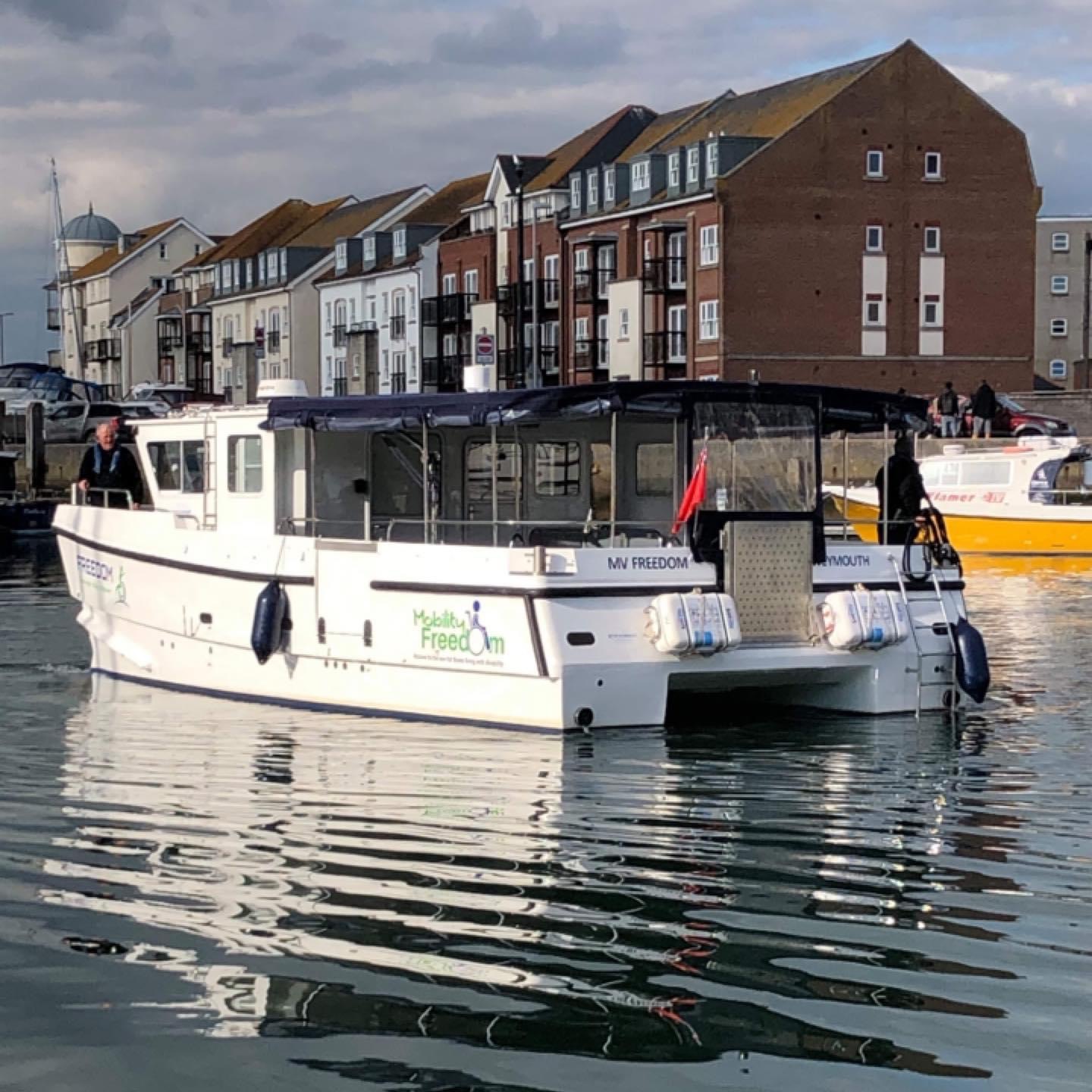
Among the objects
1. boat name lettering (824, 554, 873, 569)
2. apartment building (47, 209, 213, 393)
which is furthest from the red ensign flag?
apartment building (47, 209, 213, 393)

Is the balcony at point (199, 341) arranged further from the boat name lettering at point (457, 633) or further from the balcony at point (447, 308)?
the boat name lettering at point (457, 633)

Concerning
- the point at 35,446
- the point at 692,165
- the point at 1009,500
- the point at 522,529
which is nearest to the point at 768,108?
the point at 692,165

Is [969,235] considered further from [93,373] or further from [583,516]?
[93,373]

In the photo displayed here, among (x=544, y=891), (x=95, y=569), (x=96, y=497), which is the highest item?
(x=96, y=497)

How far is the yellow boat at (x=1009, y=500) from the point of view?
42906mm

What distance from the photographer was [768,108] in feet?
240

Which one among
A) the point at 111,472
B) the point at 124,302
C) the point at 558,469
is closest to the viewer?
the point at 558,469

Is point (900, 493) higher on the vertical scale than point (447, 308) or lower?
lower

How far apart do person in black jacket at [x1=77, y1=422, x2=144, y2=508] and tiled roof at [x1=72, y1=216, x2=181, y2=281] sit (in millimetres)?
108950

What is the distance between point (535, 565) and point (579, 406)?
1.41 meters

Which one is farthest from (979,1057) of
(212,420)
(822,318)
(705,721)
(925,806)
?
(822,318)

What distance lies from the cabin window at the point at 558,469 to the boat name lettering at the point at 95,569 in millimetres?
5030

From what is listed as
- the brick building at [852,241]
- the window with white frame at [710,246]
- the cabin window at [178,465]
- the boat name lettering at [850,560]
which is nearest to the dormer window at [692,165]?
the brick building at [852,241]

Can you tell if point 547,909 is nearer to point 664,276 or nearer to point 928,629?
point 928,629
